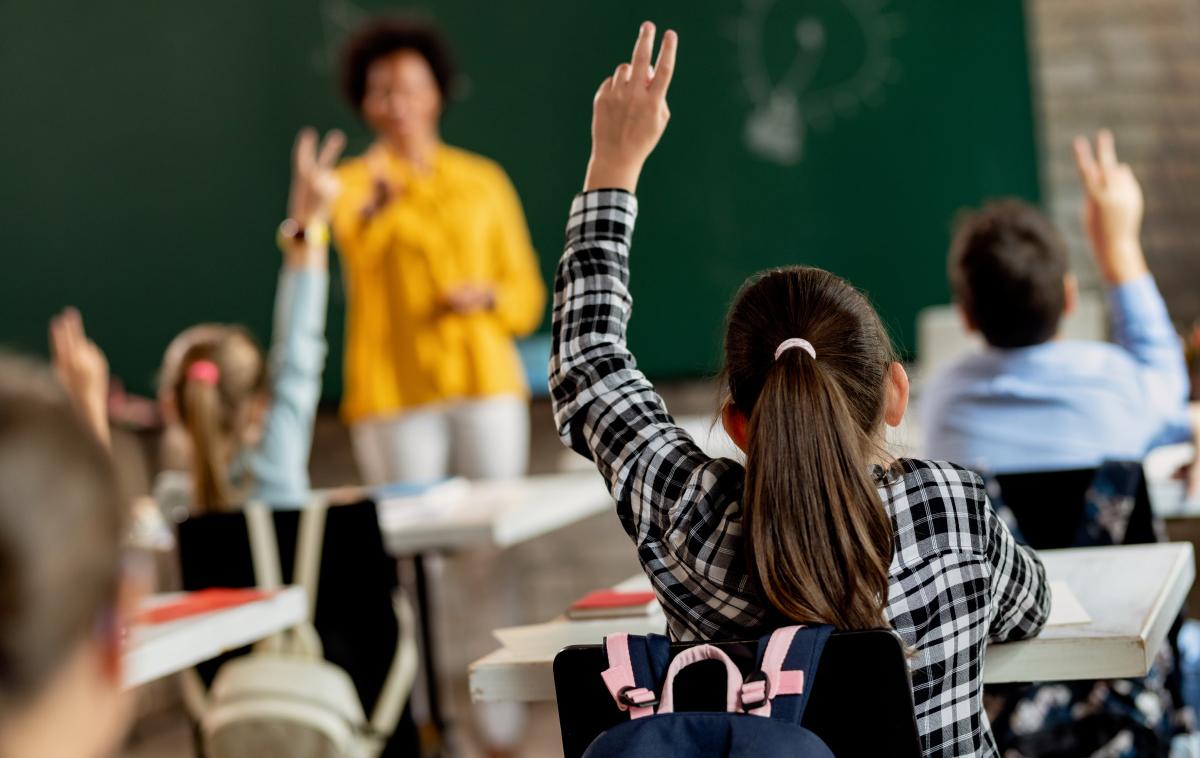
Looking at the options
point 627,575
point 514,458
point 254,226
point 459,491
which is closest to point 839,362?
point 459,491

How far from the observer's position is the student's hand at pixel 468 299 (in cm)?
374

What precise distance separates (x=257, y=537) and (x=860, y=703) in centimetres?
155

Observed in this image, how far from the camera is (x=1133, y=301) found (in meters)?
2.33

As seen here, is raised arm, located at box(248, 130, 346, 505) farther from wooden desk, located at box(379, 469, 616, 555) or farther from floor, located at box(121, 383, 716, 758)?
floor, located at box(121, 383, 716, 758)

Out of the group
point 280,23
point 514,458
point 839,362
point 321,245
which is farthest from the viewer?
point 280,23

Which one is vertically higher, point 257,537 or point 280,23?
point 280,23

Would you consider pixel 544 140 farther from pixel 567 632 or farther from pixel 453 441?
pixel 567 632

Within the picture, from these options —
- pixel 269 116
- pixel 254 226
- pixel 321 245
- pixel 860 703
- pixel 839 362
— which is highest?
pixel 269 116

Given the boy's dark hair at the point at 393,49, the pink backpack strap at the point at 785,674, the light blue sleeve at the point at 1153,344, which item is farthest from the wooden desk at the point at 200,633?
the boy's dark hair at the point at 393,49

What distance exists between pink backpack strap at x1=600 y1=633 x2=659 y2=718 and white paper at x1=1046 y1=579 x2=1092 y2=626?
0.49 m

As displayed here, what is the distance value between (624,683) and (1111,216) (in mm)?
1547

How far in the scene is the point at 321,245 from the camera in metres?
2.77

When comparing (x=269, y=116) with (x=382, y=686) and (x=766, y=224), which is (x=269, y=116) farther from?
(x=382, y=686)

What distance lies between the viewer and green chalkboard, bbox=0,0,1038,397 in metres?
4.14
